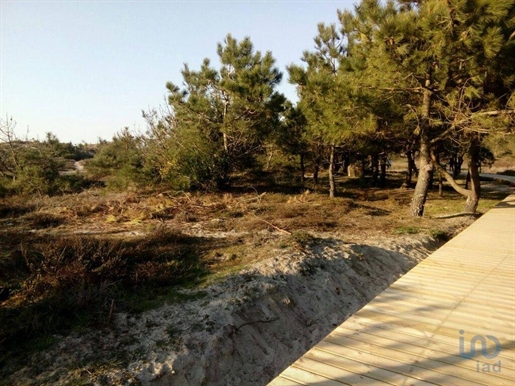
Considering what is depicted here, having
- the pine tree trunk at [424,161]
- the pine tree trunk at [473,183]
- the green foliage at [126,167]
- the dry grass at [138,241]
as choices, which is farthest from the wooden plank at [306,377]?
the green foliage at [126,167]

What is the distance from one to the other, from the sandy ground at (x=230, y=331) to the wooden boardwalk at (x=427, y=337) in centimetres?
144

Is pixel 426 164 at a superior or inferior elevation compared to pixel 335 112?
inferior

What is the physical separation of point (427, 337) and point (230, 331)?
102 inches

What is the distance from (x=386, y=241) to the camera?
873 centimetres

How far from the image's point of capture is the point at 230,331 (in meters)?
4.64

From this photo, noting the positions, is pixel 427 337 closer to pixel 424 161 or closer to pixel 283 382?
pixel 283 382

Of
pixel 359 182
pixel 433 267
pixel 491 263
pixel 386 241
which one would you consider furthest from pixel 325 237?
pixel 359 182

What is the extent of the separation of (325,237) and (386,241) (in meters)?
1.75

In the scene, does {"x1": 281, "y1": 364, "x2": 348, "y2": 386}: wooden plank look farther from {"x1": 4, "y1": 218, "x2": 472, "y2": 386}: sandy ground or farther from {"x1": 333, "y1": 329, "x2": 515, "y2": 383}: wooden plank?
{"x1": 4, "y1": 218, "x2": 472, "y2": 386}: sandy ground

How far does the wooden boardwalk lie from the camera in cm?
289

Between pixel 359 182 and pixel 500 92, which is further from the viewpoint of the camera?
pixel 359 182

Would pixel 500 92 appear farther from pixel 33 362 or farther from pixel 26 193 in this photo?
pixel 26 193

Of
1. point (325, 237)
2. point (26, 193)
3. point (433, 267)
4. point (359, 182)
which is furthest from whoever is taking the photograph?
point (359, 182)

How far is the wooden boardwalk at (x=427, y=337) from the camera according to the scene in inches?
114
